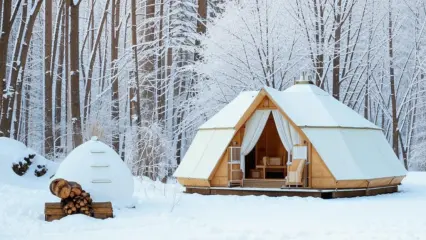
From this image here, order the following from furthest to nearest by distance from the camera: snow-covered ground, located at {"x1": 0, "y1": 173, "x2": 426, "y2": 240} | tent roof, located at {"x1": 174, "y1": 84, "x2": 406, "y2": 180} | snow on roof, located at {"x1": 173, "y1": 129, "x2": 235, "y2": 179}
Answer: snow on roof, located at {"x1": 173, "y1": 129, "x2": 235, "y2": 179} < tent roof, located at {"x1": 174, "y1": 84, "x2": 406, "y2": 180} < snow-covered ground, located at {"x1": 0, "y1": 173, "x2": 426, "y2": 240}

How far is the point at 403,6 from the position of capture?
84.2 feet

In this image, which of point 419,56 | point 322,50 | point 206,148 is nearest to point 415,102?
point 419,56

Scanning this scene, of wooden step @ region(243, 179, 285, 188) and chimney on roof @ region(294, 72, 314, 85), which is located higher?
chimney on roof @ region(294, 72, 314, 85)

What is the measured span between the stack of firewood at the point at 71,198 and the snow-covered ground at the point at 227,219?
0.33 metres

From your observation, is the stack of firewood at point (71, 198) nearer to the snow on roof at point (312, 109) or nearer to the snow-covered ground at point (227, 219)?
the snow-covered ground at point (227, 219)

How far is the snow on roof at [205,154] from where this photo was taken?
15.7 meters

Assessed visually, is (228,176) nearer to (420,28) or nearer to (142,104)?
(142,104)

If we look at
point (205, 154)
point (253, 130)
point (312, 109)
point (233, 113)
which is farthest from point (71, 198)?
point (312, 109)

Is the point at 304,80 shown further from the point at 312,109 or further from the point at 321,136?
the point at 321,136

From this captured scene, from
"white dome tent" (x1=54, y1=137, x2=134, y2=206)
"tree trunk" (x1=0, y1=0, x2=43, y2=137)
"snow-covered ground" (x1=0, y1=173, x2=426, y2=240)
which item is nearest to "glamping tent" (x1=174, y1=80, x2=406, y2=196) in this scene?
"snow-covered ground" (x1=0, y1=173, x2=426, y2=240)

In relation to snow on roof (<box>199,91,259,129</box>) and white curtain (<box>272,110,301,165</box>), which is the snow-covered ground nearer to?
white curtain (<box>272,110,301,165</box>)

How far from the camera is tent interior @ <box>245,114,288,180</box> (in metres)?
18.3

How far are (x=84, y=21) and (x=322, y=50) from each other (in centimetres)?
1831

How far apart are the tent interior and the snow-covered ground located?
385cm
